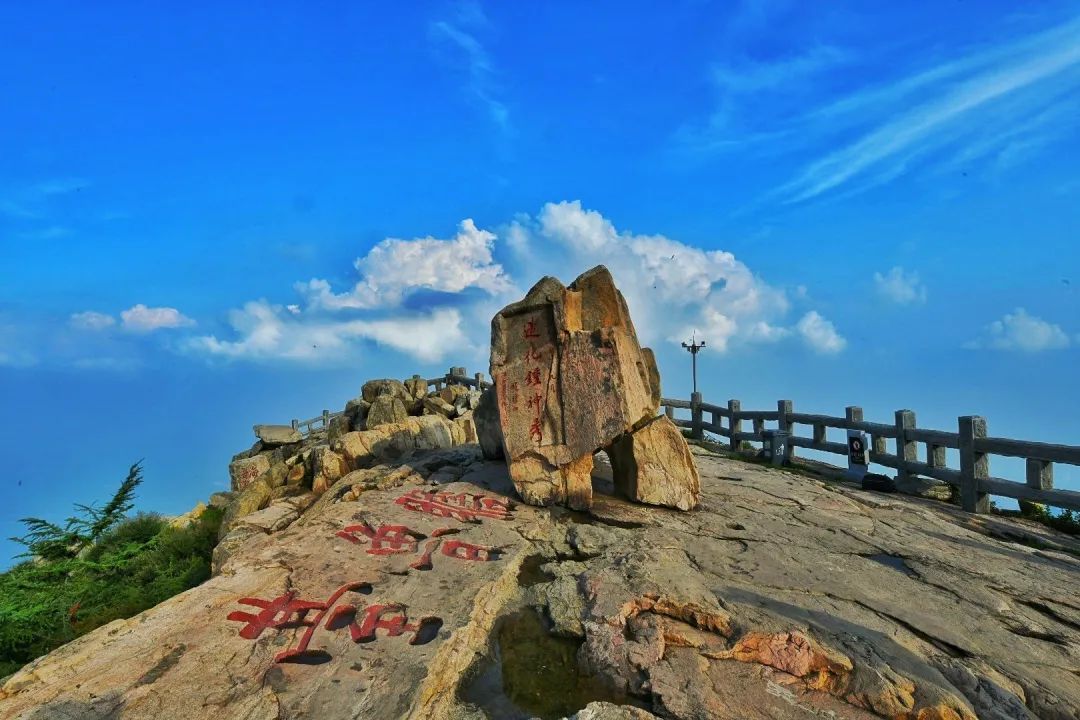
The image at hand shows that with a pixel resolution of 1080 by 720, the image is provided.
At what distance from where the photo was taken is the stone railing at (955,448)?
8.99m

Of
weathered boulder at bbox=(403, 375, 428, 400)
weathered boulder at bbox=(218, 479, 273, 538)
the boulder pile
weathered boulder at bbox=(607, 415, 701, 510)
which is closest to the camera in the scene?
weathered boulder at bbox=(607, 415, 701, 510)

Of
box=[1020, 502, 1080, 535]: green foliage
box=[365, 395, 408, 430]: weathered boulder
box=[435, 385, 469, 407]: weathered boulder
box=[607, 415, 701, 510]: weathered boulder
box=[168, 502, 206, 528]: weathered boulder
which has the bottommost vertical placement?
box=[168, 502, 206, 528]: weathered boulder

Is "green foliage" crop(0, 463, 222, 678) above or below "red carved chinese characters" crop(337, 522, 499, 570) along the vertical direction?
below

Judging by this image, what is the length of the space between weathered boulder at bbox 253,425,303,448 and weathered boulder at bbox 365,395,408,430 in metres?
4.32

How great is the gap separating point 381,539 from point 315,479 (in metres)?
4.92

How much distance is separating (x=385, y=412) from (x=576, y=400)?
31.2 feet

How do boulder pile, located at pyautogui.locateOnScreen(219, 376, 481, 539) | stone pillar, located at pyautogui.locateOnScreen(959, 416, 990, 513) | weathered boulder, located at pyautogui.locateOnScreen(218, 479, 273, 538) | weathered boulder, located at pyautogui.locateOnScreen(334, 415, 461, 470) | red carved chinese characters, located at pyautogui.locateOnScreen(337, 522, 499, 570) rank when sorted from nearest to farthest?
red carved chinese characters, located at pyautogui.locateOnScreen(337, 522, 499, 570) → stone pillar, located at pyautogui.locateOnScreen(959, 416, 990, 513) → weathered boulder, located at pyautogui.locateOnScreen(218, 479, 273, 538) → boulder pile, located at pyautogui.locateOnScreen(219, 376, 481, 539) → weathered boulder, located at pyautogui.locateOnScreen(334, 415, 461, 470)

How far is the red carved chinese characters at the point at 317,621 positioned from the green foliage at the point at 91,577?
4.37 m

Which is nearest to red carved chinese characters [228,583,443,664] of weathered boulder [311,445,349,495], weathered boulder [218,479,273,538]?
weathered boulder [311,445,349,495]

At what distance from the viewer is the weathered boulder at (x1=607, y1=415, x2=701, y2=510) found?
8.18m

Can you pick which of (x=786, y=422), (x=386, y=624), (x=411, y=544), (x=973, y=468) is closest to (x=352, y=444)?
(x=411, y=544)

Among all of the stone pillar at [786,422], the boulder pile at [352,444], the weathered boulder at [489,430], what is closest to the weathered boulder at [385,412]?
the boulder pile at [352,444]

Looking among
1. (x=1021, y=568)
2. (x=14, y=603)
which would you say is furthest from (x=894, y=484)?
(x=14, y=603)

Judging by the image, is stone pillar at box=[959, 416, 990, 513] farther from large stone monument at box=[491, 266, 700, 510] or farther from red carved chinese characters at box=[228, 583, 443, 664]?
red carved chinese characters at box=[228, 583, 443, 664]
